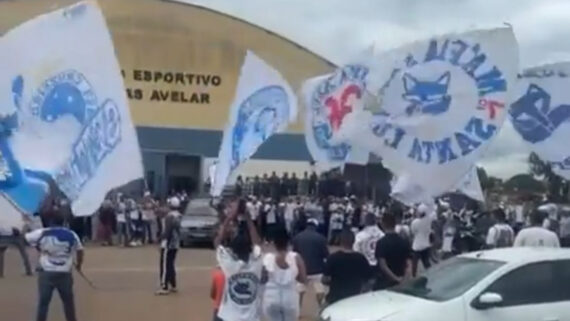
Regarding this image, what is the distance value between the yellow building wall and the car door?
39.9m

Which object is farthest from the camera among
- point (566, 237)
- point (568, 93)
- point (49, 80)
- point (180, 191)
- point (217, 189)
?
point (180, 191)

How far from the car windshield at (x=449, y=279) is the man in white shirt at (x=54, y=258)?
363 centimetres

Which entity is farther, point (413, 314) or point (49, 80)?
point (49, 80)

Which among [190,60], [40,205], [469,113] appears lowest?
[40,205]

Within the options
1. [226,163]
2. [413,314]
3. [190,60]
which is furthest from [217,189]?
[190,60]

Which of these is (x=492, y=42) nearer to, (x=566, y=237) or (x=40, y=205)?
(x=40, y=205)

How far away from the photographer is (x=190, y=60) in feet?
181

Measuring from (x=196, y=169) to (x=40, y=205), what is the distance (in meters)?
35.8

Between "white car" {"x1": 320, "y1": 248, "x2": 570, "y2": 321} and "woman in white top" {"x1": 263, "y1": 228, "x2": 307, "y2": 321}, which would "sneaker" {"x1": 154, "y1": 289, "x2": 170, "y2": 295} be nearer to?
"white car" {"x1": 320, "y1": 248, "x2": 570, "y2": 321}

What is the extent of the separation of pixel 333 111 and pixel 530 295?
7849 mm

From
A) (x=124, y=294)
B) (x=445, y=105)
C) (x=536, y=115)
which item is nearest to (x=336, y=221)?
(x=124, y=294)

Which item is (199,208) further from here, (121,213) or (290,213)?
(290,213)

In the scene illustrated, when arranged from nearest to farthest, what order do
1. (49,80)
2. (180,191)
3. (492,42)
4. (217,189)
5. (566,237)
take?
(49,80), (492,42), (217,189), (566,237), (180,191)

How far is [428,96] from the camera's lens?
1453 centimetres
